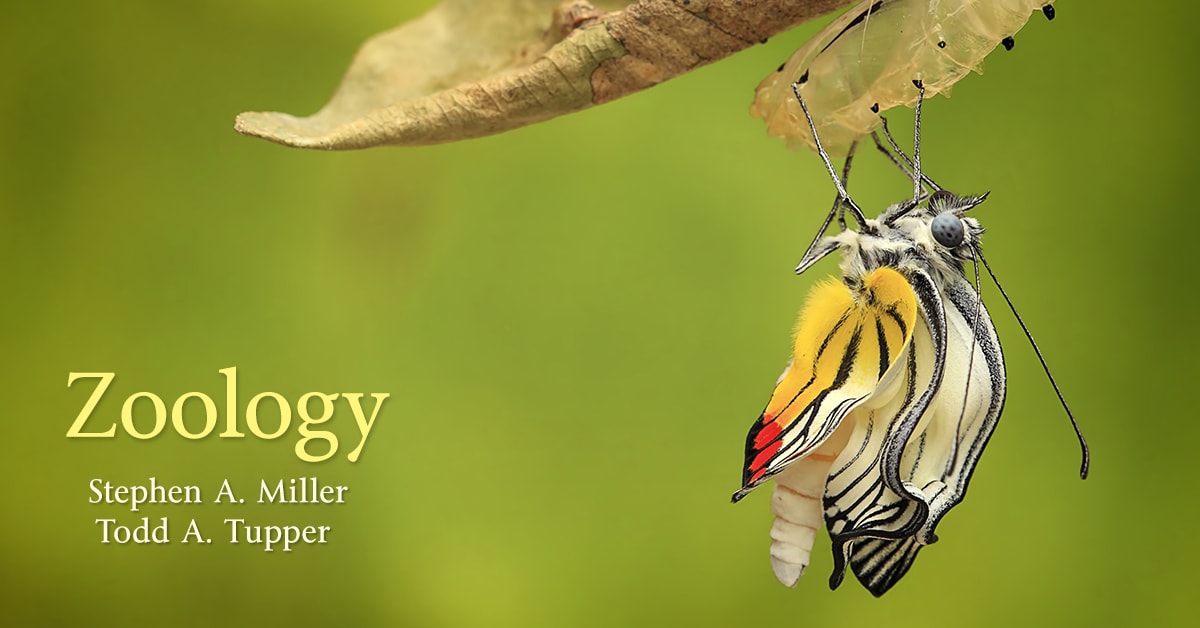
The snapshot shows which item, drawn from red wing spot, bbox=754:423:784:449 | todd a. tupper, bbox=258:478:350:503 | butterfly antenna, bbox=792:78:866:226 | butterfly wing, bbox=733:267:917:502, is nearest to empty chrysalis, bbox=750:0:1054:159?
butterfly antenna, bbox=792:78:866:226

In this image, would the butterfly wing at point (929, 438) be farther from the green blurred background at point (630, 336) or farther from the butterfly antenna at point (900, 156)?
the green blurred background at point (630, 336)

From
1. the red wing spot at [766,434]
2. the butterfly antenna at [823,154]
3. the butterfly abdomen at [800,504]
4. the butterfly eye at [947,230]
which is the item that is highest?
the butterfly antenna at [823,154]

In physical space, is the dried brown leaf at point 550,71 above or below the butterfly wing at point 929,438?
above

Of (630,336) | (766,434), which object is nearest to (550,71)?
(766,434)

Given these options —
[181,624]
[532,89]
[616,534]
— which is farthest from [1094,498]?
[181,624]

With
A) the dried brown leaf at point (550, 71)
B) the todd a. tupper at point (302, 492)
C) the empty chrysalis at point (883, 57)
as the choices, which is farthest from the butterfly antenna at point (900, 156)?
the todd a. tupper at point (302, 492)

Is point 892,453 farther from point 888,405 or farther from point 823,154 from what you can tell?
point 823,154

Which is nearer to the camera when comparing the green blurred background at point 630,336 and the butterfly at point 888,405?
the butterfly at point 888,405
